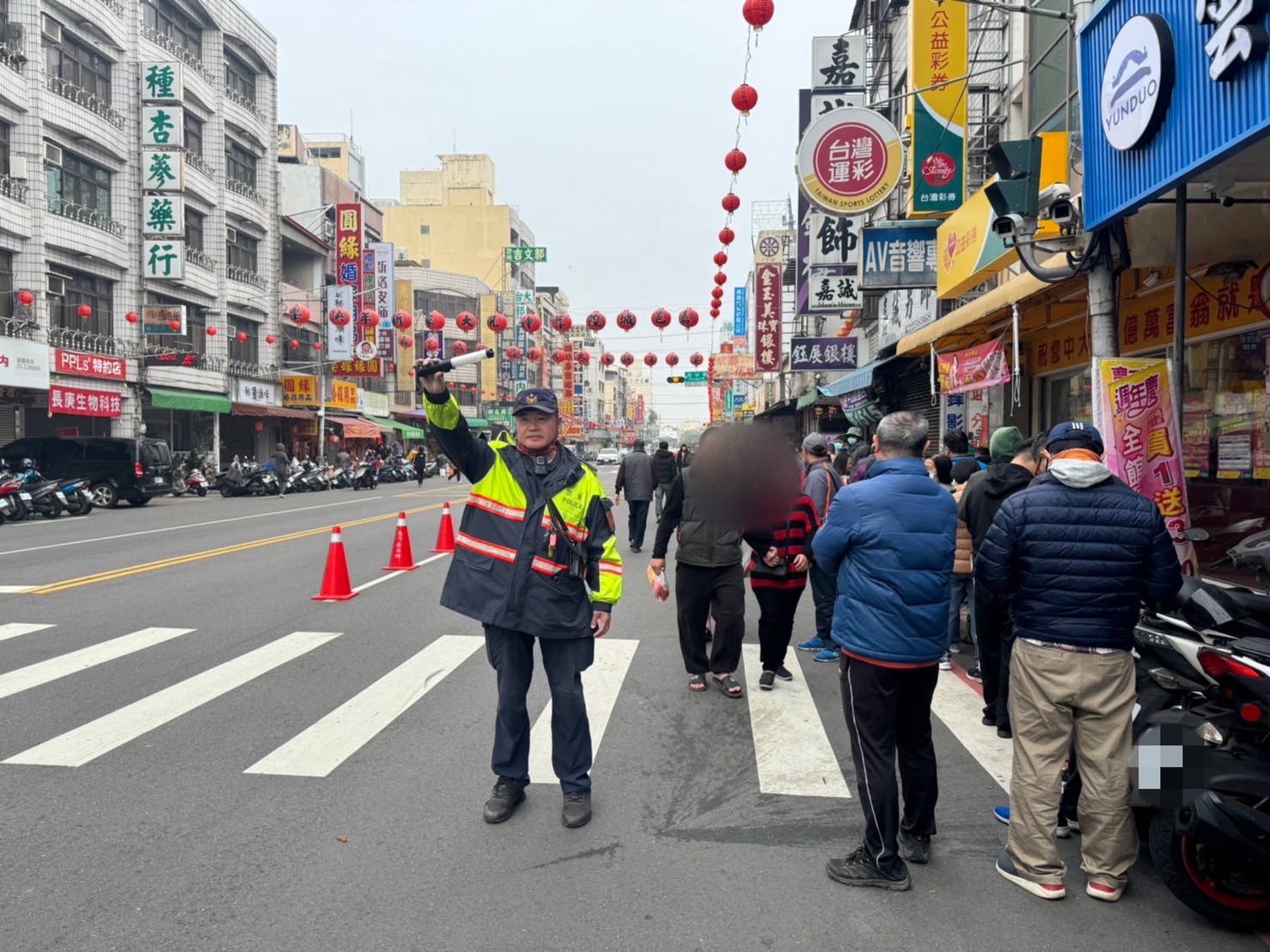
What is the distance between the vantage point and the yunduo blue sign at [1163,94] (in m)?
4.46

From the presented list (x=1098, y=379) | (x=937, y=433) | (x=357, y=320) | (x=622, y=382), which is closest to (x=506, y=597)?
(x=1098, y=379)

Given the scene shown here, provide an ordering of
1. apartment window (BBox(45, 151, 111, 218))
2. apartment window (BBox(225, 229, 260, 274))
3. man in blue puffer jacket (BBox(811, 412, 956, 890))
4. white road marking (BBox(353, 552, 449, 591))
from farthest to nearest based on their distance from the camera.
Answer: apartment window (BBox(225, 229, 260, 274)) < apartment window (BBox(45, 151, 111, 218)) < white road marking (BBox(353, 552, 449, 591)) < man in blue puffer jacket (BBox(811, 412, 956, 890))

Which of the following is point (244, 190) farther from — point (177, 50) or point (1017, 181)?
point (1017, 181)

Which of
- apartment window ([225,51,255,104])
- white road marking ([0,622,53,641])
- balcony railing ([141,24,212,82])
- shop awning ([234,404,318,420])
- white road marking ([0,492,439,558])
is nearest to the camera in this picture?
white road marking ([0,622,53,641])

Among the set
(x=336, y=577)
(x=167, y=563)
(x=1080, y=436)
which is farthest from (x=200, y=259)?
(x=1080, y=436)

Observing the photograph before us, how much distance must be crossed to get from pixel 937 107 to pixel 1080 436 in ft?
34.7

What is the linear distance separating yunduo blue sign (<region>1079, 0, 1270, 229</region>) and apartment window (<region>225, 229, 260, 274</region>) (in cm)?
3620

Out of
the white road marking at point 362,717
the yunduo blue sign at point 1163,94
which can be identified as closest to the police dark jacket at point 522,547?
the white road marking at point 362,717

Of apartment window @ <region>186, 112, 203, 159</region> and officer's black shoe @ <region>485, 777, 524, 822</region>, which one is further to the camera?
apartment window @ <region>186, 112, 203, 159</region>

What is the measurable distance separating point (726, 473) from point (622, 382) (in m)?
148

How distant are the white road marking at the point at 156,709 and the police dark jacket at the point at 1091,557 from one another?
470cm

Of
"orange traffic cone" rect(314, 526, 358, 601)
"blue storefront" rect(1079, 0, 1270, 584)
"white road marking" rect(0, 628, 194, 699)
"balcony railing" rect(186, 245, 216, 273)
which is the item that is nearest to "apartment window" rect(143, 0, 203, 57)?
"balcony railing" rect(186, 245, 216, 273)

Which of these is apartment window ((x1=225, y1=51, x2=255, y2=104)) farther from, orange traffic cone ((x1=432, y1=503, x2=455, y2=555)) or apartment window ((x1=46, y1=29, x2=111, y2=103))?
orange traffic cone ((x1=432, y1=503, x2=455, y2=555))

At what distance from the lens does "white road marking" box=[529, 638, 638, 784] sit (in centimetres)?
480
